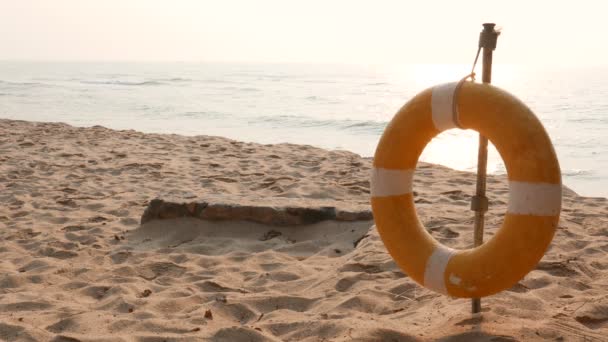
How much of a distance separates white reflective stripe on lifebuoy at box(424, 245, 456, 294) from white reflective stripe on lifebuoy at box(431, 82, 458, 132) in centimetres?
45

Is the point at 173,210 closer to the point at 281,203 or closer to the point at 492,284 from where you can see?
the point at 281,203

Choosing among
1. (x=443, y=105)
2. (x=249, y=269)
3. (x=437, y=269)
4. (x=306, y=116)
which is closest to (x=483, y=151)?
(x=443, y=105)

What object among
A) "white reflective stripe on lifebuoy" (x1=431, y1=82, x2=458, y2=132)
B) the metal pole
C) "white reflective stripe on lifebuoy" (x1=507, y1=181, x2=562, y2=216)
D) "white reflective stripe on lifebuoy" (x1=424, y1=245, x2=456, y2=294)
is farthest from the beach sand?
"white reflective stripe on lifebuoy" (x1=431, y1=82, x2=458, y2=132)

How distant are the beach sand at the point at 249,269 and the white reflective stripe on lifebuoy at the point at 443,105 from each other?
0.75 meters

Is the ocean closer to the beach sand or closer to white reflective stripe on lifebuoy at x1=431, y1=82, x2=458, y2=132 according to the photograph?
the beach sand

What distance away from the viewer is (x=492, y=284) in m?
2.04

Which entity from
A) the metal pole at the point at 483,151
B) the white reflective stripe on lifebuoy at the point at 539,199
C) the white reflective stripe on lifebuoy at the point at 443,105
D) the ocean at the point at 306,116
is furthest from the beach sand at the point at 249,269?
the ocean at the point at 306,116

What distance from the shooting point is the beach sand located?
231 cm

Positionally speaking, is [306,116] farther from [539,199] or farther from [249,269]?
[539,199]

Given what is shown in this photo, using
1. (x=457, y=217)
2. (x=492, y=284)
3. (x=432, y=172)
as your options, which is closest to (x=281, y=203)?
(x=457, y=217)

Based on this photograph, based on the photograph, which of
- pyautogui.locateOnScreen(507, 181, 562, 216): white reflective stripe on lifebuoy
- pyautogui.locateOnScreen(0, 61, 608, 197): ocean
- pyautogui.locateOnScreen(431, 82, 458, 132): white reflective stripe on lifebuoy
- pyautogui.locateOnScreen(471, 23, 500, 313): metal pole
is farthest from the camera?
pyautogui.locateOnScreen(0, 61, 608, 197): ocean

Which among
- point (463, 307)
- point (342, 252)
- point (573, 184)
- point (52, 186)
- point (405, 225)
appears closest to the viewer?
point (405, 225)

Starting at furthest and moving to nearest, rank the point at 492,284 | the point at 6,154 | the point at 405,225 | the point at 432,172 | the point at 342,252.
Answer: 1. the point at 6,154
2. the point at 432,172
3. the point at 342,252
4. the point at 405,225
5. the point at 492,284

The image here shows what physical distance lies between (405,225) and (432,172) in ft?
12.8
